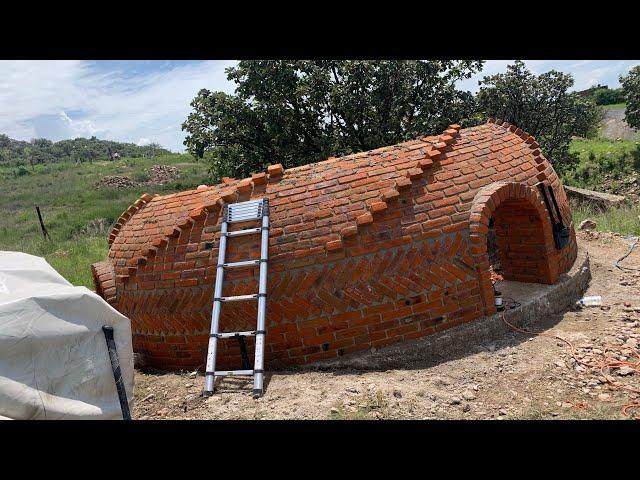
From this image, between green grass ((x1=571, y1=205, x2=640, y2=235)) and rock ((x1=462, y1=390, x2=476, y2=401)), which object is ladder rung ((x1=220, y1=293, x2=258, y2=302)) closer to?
rock ((x1=462, y1=390, x2=476, y2=401))

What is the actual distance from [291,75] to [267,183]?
5.98 m

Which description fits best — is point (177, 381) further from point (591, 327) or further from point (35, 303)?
point (591, 327)

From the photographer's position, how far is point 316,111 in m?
12.0

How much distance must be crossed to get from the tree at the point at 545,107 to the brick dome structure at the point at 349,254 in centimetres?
936

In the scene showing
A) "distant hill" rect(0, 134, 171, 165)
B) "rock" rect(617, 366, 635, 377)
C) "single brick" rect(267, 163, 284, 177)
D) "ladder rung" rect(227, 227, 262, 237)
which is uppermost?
"distant hill" rect(0, 134, 171, 165)

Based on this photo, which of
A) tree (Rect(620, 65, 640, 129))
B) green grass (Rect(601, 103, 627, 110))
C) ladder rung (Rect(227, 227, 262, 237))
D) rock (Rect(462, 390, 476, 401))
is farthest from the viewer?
green grass (Rect(601, 103, 627, 110))

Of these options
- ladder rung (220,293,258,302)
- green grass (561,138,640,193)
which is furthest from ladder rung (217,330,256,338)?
green grass (561,138,640,193)

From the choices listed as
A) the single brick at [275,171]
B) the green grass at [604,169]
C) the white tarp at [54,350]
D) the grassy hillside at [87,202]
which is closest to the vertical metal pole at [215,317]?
the single brick at [275,171]

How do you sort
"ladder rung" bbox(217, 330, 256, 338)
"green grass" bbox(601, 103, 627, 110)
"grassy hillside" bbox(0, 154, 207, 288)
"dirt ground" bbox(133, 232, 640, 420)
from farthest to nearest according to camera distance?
"green grass" bbox(601, 103, 627, 110), "grassy hillside" bbox(0, 154, 207, 288), "ladder rung" bbox(217, 330, 256, 338), "dirt ground" bbox(133, 232, 640, 420)

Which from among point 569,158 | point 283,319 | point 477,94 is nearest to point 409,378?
point 283,319

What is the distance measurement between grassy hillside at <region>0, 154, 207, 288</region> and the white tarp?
7.21 metres

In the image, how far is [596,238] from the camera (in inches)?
393

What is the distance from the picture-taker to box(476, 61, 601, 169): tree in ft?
50.2

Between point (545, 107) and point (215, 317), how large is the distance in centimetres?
1449
